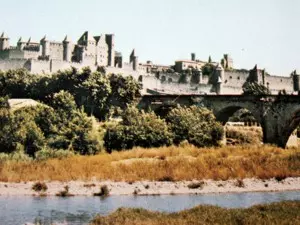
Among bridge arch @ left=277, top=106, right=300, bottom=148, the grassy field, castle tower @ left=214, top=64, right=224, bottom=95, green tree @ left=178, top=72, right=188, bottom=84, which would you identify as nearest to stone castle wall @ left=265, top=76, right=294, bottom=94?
castle tower @ left=214, top=64, right=224, bottom=95

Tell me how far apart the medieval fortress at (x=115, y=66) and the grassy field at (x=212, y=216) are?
70269 millimetres

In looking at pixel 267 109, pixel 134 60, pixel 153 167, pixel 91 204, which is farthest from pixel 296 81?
pixel 91 204

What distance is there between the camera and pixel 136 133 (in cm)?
4578

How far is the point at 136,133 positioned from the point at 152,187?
50.3 ft

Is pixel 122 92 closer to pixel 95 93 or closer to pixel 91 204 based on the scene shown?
pixel 95 93

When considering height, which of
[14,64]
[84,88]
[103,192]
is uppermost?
[14,64]

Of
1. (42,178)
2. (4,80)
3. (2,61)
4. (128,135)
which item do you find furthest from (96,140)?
(2,61)

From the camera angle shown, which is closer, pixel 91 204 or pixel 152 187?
pixel 91 204

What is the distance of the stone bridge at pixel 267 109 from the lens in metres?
52.7

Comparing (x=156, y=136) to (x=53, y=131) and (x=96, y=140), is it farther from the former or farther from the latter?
(x=53, y=131)

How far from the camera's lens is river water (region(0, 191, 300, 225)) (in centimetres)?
2200

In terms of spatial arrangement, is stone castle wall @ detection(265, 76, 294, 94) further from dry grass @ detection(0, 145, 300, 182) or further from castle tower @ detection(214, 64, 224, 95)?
dry grass @ detection(0, 145, 300, 182)

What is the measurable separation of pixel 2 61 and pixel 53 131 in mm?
47212

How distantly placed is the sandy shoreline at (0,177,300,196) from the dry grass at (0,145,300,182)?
88cm
